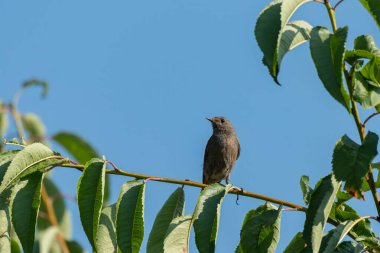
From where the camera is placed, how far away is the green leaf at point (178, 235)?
9.79 ft

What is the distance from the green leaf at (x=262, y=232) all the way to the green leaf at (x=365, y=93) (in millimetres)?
626

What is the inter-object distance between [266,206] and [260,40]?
962 mm

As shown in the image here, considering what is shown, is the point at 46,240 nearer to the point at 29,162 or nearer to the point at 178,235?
the point at 29,162

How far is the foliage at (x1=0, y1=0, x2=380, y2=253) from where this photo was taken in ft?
8.44

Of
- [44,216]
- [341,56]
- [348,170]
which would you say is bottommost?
[44,216]

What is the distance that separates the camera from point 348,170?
2539 millimetres

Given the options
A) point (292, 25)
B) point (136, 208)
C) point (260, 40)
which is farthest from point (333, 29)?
point (136, 208)

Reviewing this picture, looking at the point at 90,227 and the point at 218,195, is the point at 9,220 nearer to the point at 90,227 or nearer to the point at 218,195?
the point at 90,227

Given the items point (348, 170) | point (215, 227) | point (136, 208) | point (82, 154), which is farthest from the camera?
point (82, 154)

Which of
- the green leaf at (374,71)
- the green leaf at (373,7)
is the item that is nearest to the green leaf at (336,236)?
the green leaf at (374,71)

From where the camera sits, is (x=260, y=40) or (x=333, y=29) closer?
(x=260, y=40)

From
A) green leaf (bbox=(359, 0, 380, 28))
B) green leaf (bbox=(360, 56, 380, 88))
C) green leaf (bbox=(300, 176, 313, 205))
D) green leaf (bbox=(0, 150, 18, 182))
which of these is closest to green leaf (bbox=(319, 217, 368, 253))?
green leaf (bbox=(300, 176, 313, 205))

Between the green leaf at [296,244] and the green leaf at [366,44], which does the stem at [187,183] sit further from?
the green leaf at [366,44]

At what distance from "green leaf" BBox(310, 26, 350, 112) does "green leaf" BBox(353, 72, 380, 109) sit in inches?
12.2
